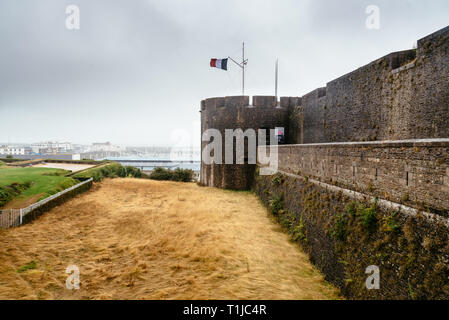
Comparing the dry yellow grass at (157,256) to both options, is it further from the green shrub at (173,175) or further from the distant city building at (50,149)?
the distant city building at (50,149)

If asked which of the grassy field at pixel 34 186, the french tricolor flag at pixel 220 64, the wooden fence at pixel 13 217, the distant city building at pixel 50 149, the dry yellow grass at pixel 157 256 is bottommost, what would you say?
the dry yellow grass at pixel 157 256

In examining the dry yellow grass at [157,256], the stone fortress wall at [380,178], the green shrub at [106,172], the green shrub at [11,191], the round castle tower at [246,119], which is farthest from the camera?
the green shrub at [106,172]

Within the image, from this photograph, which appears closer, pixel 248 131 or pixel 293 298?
pixel 293 298

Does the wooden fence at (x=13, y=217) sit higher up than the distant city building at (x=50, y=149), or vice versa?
the distant city building at (x=50, y=149)

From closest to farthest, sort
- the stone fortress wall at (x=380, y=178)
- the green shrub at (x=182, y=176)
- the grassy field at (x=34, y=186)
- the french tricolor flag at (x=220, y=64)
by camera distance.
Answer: the stone fortress wall at (x=380, y=178) → the grassy field at (x=34, y=186) → the french tricolor flag at (x=220, y=64) → the green shrub at (x=182, y=176)

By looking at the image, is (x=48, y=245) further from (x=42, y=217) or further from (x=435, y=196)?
(x=435, y=196)

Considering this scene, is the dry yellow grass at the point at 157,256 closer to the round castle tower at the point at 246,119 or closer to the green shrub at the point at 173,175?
the round castle tower at the point at 246,119

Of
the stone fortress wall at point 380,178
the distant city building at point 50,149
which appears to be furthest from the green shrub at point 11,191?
the distant city building at point 50,149

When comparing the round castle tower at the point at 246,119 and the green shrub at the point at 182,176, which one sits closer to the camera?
the round castle tower at the point at 246,119

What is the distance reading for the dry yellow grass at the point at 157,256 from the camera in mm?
4453

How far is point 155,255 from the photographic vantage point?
19.6ft

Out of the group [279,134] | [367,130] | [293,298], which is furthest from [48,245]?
[279,134]

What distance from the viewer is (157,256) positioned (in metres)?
5.91

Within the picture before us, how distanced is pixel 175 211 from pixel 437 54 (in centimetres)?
970
